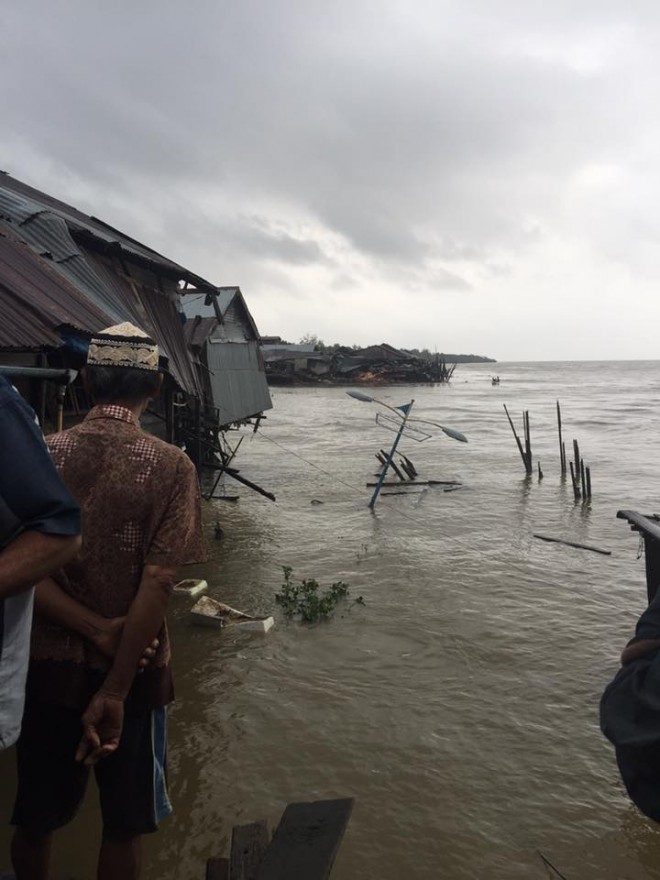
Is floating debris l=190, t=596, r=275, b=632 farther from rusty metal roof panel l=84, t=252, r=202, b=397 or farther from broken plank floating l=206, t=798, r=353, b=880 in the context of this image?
broken plank floating l=206, t=798, r=353, b=880

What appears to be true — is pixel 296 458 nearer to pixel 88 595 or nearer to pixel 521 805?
pixel 521 805

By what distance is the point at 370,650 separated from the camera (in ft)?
20.3

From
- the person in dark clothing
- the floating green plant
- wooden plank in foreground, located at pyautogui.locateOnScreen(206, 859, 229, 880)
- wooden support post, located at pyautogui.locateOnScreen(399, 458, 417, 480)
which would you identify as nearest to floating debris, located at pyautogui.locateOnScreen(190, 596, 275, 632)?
the floating green plant

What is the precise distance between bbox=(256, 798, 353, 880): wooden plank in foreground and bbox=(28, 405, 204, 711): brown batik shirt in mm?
824

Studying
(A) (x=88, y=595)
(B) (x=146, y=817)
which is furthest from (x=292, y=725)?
(A) (x=88, y=595)

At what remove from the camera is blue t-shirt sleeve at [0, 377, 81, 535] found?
4.87 feet

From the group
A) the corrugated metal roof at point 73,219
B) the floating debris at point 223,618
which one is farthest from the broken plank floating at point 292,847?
the corrugated metal roof at point 73,219

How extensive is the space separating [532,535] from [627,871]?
7855mm

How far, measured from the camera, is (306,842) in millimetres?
2062

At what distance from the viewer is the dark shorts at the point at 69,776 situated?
2102 mm

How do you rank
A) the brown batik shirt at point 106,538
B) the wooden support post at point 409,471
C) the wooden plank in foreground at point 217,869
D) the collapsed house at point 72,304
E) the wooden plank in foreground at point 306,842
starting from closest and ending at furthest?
1. the wooden plank in foreground at point 306,842
2. the brown batik shirt at point 106,538
3. the wooden plank in foreground at point 217,869
4. the collapsed house at point 72,304
5. the wooden support post at point 409,471

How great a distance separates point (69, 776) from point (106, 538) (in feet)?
2.88

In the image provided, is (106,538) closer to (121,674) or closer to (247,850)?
(121,674)

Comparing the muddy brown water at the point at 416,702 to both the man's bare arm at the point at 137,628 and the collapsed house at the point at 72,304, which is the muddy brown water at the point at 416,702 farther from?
the collapsed house at the point at 72,304
